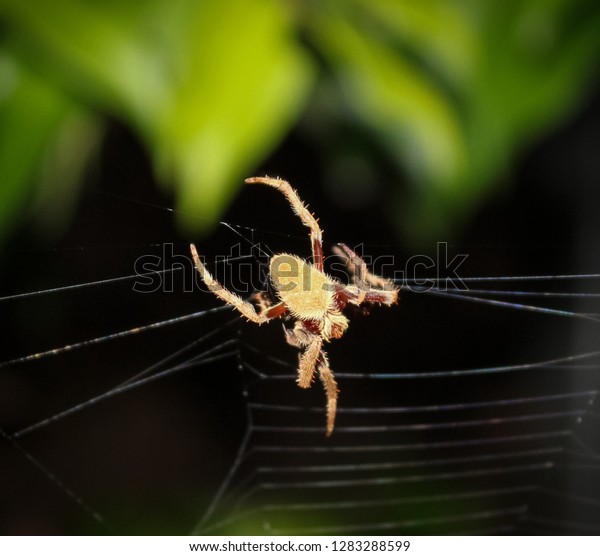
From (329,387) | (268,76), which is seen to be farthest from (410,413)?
(268,76)

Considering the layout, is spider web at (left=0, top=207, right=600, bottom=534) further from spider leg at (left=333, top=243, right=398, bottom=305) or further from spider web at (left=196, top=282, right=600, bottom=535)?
spider leg at (left=333, top=243, right=398, bottom=305)

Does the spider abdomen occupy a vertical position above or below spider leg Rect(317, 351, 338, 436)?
above

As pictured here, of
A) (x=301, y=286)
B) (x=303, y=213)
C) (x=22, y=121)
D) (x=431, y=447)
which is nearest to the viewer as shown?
(x=22, y=121)

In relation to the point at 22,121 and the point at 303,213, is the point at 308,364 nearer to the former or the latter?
the point at 303,213

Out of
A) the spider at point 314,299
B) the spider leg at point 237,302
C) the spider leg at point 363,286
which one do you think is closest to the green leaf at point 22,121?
the spider leg at point 237,302

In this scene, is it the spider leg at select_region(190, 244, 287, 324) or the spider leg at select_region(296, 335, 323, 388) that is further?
the spider leg at select_region(296, 335, 323, 388)

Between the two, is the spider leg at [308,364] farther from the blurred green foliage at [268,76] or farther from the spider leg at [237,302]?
the blurred green foliage at [268,76]

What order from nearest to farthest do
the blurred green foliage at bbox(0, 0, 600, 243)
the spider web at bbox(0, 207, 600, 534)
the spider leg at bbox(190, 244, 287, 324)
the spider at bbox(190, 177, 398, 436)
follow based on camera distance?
the blurred green foliage at bbox(0, 0, 600, 243) → the spider leg at bbox(190, 244, 287, 324) → the spider at bbox(190, 177, 398, 436) → the spider web at bbox(0, 207, 600, 534)

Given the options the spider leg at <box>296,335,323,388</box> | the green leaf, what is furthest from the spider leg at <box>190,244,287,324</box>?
the green leaf
